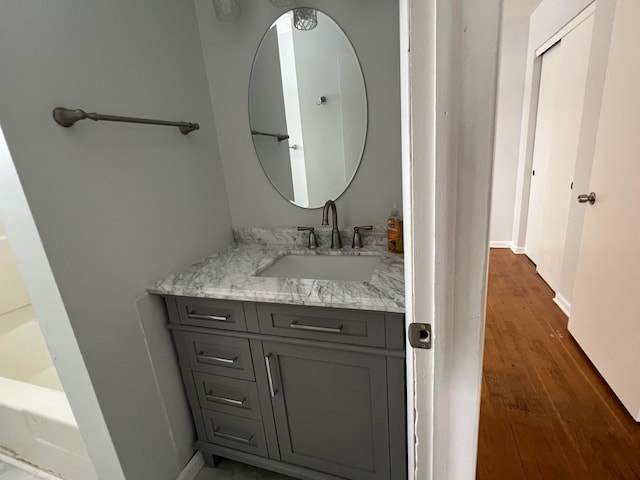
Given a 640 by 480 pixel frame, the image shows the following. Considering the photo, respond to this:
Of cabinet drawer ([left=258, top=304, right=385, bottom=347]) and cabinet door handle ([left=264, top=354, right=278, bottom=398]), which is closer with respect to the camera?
cabinet drawer ([left=258, top=304, right=385, bottom=347])

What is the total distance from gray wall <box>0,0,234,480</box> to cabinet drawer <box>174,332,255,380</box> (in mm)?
104

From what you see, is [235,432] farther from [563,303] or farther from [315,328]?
[563,303]

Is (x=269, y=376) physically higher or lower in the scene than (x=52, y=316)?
lower

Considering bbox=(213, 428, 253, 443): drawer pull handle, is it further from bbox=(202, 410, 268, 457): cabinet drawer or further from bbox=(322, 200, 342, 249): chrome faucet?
bbox=(322, 200, 342, 249): chrome faucet

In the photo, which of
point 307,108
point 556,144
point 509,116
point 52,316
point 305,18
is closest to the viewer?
point 52,316

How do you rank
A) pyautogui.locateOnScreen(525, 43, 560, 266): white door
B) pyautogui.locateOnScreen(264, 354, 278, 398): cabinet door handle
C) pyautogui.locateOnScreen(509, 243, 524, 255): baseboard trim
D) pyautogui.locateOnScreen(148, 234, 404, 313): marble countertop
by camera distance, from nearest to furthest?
pyautogui.locateOnScreen(148, 234, 404, 313): marble countertop
pyautogui.locateOnScreen(264, 354, 278, 398): cabinet door handle
pyautogui.locateOnScreen(525, 43, 560, 266): white door
pyautogui.locateOnScreen(509, 243, 524, 255): baseboard trim

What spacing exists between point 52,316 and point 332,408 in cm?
95

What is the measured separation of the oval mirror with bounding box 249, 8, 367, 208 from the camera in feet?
4.50

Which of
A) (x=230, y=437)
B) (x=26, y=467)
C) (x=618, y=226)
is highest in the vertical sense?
(x=618, y=226)

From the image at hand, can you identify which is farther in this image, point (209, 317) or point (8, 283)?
point (8, 283)

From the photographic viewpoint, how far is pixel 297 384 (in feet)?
3.83

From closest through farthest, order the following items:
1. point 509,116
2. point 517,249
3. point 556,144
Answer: point 556,144 → point 509,116 → point 517,249

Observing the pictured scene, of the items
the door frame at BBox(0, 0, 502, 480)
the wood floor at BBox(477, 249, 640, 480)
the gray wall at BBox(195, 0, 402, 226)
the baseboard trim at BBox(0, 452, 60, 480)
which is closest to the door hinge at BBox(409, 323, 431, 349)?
the door frame at BBox(0, 0, 502, 480)

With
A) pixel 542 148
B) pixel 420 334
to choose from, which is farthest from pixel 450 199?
pixel 542 148
